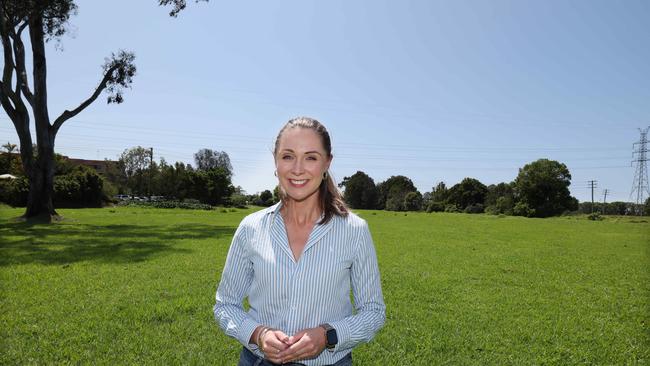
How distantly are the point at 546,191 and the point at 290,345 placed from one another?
8105 centimetres

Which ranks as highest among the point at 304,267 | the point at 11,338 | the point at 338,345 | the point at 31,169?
the point at 31,169

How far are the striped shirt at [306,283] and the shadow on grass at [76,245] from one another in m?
10.9

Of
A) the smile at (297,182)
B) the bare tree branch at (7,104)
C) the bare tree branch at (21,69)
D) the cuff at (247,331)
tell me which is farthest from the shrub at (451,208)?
the cuff at (247,331)

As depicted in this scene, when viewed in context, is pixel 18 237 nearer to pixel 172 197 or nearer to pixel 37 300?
pixel 37 300

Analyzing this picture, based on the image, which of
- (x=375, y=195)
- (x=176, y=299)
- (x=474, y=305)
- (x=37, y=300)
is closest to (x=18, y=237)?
(x=37, y=300)

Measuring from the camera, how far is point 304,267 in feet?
7.74

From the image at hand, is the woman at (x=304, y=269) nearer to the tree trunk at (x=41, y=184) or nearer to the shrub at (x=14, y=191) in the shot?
the tree trunk at (x=41, y=184)

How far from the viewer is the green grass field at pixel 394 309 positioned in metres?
5.41

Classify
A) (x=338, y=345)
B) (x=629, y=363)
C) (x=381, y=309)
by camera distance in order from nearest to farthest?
(x=338, y=345), (x=381, y=309), (x=629, y=363)

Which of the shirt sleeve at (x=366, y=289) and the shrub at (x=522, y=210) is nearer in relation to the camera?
the shirt sleeve at (x=366, y=289)

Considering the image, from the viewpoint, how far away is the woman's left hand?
6.90ft

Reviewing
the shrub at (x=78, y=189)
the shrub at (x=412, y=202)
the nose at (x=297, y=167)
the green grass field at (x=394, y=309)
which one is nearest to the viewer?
the nose at (x=297, y=167)

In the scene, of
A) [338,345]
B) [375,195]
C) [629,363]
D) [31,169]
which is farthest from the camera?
[375,195]

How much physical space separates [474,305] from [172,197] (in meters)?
73.1
